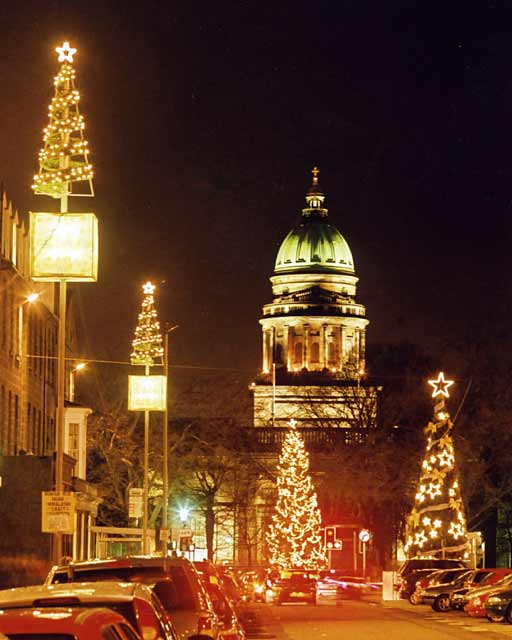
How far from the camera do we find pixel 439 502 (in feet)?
191

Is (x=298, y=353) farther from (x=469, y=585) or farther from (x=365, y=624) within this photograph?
(x=365, y=624)

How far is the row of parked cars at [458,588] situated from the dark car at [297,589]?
3211 mm

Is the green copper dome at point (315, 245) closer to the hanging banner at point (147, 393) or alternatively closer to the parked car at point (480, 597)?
the hanging banner at point (147, 393)

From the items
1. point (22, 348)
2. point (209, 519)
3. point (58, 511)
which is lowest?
point (58, 511)

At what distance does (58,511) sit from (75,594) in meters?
18.0

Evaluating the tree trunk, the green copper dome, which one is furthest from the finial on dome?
the tree trunk

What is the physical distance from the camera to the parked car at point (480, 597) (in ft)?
127

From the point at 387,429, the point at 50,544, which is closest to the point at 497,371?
the point at 387,429

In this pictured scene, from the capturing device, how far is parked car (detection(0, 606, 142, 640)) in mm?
8531

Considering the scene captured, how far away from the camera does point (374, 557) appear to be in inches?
4154

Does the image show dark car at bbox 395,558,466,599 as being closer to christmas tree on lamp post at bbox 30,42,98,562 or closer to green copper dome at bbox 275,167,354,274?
christmas tree on lamp post at bbox 30,42,98,562

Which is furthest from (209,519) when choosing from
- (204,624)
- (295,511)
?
(204,624)

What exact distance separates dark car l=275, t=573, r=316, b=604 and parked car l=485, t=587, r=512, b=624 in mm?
14409

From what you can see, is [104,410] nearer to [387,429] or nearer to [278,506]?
[387,429]
